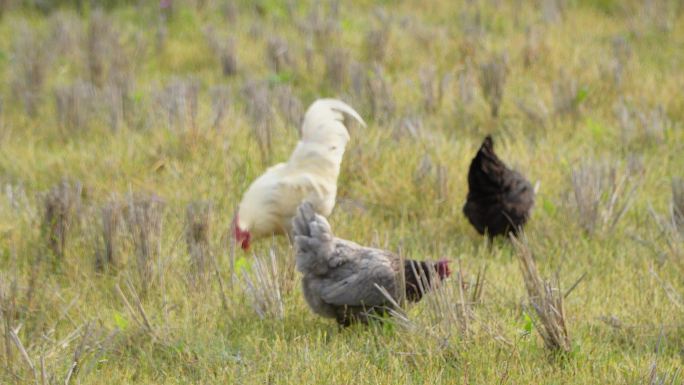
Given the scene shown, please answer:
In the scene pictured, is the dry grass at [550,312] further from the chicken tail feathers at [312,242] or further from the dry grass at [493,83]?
the dry grass at [493,83]

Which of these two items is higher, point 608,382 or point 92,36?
point 92,36

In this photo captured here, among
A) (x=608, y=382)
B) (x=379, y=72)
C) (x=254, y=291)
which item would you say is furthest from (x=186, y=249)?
(x=379, y=72)

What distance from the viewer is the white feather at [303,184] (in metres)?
4.74

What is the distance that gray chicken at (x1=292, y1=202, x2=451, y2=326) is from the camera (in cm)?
370

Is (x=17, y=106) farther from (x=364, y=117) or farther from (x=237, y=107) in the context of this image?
(x=364, y=117)

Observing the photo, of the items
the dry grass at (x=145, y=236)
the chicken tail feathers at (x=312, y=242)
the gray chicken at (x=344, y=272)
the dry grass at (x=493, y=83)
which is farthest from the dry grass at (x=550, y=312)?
the dry grass at (x=493, y=83)

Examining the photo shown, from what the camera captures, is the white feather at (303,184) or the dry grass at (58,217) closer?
the dry grass at (58,217)

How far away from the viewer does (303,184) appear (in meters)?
4.71

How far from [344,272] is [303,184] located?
106cm

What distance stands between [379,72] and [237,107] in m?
1.16

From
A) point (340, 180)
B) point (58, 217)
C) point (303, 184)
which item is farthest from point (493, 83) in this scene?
point (58, 217)

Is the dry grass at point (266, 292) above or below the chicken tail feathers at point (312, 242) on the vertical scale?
below

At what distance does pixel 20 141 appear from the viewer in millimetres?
6434

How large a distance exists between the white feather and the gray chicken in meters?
0.96
